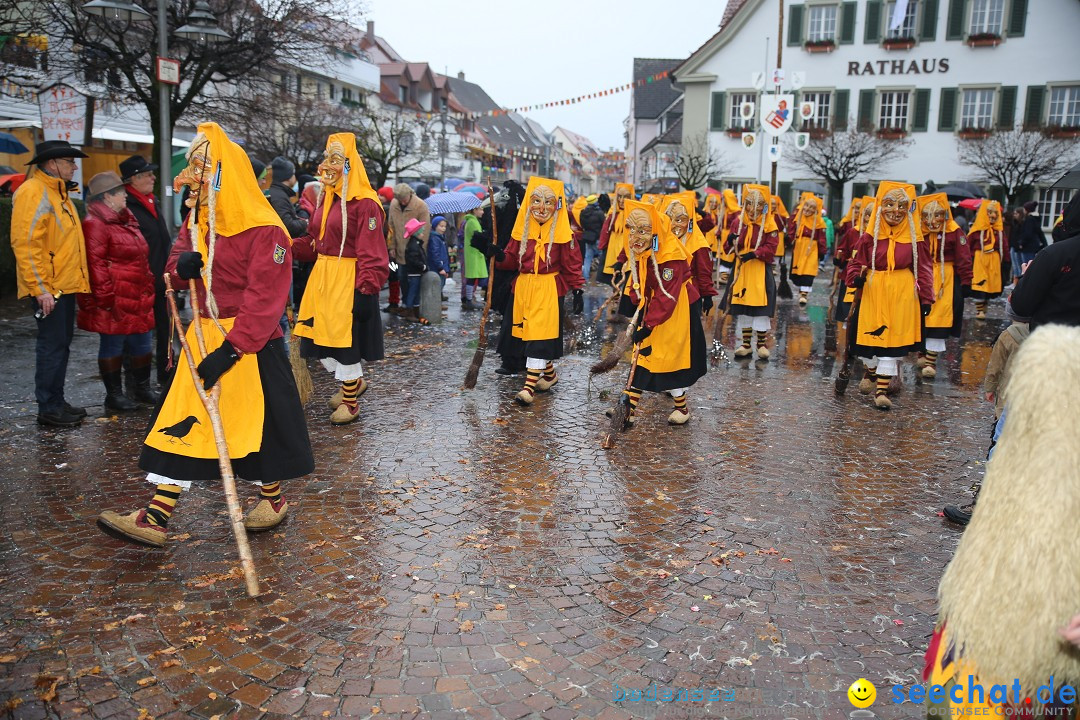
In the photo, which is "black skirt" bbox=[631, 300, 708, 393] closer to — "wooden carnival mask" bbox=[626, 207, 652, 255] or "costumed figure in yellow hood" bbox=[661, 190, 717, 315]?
"costumed figure in yellow hood" bbox=[661, 190, 717, 315]

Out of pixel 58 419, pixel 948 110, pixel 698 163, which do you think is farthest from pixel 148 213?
pixel 948 110

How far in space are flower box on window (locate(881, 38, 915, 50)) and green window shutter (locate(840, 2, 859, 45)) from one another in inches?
49.1

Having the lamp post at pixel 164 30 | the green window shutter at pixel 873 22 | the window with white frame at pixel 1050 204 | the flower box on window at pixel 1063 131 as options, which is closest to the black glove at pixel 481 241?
the lamp post at pixel 164 30

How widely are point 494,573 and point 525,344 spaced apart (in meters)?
3.90

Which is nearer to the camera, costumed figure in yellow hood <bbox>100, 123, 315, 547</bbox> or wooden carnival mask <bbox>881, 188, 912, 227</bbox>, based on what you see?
costumed figure in yellow hood <bbox>100, 123, 315, 547</bbox>

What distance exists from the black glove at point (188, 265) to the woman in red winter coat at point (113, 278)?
3.27 m

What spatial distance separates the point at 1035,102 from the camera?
30.7m

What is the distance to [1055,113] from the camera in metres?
30.7

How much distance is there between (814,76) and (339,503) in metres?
32.8

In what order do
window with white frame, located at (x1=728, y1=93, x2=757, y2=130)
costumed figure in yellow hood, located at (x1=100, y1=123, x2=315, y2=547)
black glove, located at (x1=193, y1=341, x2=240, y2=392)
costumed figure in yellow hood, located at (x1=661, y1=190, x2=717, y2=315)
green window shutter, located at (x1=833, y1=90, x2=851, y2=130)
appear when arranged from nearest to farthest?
black glove, located at (x1=193, y1=341, x2=240, y2=392)
costumed figure in yellow hood, located at (x1=100, y1=123, x2=315, y2=547)
costumed figure in yellow hood, located at (x1=661, y1=190, x2=717, y2=315)
green window shutter, located at (x1=833, y1=90, x2=851, y2=130)
window with white frame, located at (x1=728, y1=93, x2=757, y2=130)

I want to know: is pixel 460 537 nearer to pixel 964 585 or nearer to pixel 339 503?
pixel 339 503

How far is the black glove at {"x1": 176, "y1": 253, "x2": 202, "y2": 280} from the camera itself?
4.12 metres

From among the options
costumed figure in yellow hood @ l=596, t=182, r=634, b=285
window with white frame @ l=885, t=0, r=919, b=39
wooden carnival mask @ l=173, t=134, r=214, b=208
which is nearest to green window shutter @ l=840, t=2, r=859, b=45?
window with white frame @ l=885, t=0, r=919, b=39

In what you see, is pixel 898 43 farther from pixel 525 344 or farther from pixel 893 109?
pixel 525 344
